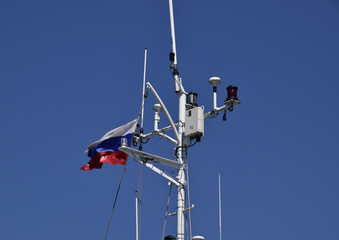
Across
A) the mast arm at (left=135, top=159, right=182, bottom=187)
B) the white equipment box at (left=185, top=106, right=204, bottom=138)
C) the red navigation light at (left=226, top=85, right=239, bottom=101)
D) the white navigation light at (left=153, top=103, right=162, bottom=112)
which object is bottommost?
the mast arm at (left=135, top=159, right=182, bottom=187)

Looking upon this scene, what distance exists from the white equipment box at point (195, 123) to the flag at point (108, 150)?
2916 mm

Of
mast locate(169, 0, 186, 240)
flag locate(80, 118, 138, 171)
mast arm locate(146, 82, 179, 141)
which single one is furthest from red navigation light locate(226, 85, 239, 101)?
flag locate(80, 118, 138, 171)

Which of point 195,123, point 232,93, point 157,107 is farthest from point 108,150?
point 232,93

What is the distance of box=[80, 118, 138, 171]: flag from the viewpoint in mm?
25192

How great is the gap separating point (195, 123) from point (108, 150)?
14.4 feet

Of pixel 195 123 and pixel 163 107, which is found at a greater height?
pixel 163 107

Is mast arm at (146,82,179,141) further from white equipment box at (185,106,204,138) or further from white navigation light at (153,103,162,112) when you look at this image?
white navigation light at (153,103,162,112)

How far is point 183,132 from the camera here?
22969 mm

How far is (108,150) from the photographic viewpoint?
83.5 feet

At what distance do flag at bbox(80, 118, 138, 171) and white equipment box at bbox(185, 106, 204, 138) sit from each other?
9.57 feet

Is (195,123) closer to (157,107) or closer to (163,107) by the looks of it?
(163,107)

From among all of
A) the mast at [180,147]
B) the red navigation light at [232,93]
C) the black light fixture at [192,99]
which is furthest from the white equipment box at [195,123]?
the red navigation light at [232,93]

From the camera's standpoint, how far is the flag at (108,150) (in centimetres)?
2519

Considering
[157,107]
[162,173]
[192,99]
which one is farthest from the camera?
[157,107]
